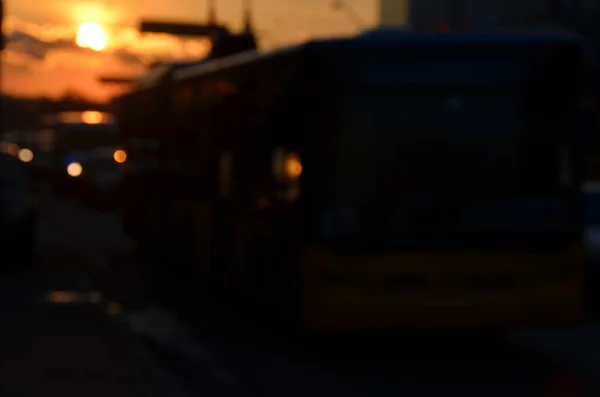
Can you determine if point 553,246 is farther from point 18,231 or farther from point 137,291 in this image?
point 18,231

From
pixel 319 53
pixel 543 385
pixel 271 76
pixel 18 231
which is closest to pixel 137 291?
pixel 18 231

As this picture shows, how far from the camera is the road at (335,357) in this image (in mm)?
11383

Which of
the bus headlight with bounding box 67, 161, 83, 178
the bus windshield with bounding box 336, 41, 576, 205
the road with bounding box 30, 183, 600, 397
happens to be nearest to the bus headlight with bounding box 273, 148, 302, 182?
the bus windshield with bounding box 336, 41, 576, 205

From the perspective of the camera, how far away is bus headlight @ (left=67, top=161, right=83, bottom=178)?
166 feet

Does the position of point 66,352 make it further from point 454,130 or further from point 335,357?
point 454,130

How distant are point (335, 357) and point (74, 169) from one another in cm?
4051

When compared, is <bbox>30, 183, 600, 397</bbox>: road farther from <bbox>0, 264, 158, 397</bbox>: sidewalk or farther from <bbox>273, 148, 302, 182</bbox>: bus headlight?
<bbox>273, 148, 302, 182</bbox>: bus headlight

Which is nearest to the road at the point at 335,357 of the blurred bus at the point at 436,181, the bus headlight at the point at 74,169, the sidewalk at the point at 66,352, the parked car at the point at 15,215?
the sidewalk at the point at 66,352

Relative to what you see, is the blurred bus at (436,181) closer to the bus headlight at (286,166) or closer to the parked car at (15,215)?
the bus headlight at (286,166)

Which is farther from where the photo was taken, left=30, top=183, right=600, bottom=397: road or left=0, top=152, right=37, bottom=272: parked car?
left=0, top=152, right=37, bottom=272: parked car

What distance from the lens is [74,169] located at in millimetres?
53031

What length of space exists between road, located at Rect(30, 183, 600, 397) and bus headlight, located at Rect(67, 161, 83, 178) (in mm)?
32447

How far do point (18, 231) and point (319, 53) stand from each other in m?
11.6

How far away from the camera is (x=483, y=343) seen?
47.5ft
